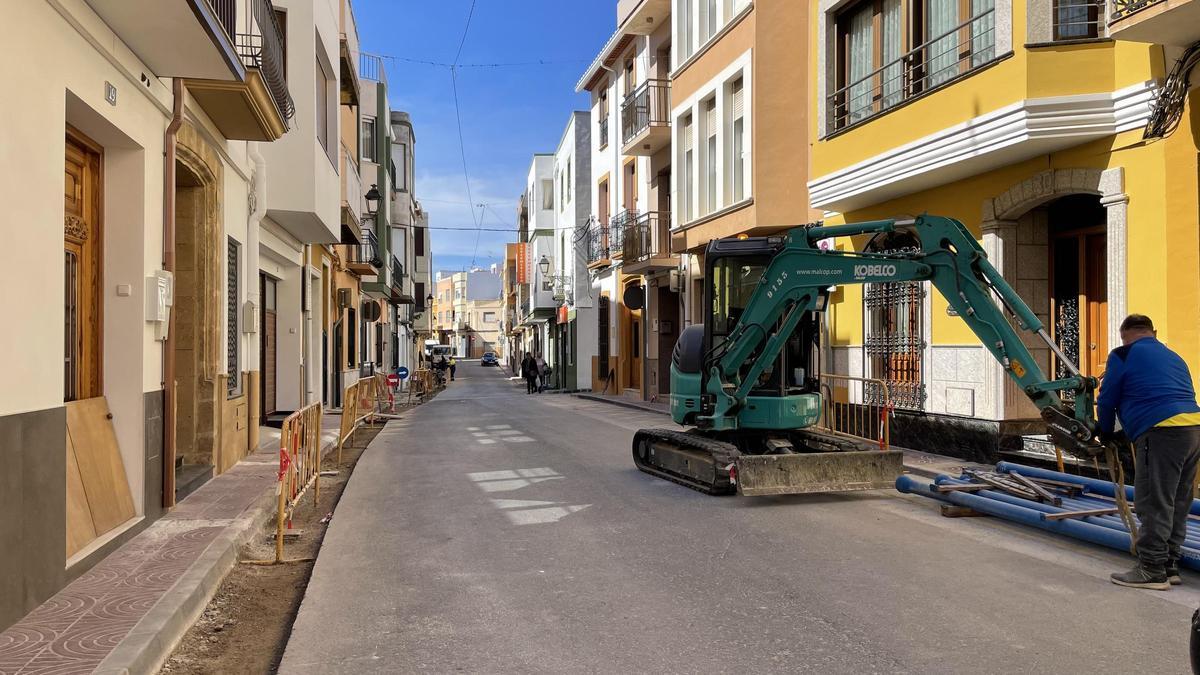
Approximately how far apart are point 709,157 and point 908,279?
12827 mm

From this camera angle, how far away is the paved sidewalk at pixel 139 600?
4.34m

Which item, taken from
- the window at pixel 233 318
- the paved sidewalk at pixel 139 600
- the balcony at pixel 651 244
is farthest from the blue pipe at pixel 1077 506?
the balcony at pixel 651 244

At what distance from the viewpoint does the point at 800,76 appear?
17891mm

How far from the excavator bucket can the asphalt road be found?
0.60ft

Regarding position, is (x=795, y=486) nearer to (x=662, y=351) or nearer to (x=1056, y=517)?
(x=1056, y=517)

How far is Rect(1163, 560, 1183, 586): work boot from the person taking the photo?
5.97 metres

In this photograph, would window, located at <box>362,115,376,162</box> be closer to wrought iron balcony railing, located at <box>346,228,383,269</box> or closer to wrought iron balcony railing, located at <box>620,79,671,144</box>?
wrought iron balcony railing, located at <box>346,228,383,269</box>

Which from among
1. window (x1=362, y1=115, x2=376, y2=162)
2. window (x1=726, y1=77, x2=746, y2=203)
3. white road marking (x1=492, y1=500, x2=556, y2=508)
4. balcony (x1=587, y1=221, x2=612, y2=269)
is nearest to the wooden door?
white road marking (x1=492, y1=500, x2=556, y2=508)

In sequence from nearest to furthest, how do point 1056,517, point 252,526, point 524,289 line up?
point 1056,517 → point 252,526 → point 524,289

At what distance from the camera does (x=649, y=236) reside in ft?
84.0

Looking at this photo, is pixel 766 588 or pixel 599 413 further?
pixel 599 413

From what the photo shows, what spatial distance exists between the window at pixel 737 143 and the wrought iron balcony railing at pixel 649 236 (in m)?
6.03

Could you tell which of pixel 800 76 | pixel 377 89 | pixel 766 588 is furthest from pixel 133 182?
pixel 377 89

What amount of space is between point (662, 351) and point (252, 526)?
1949 cm
